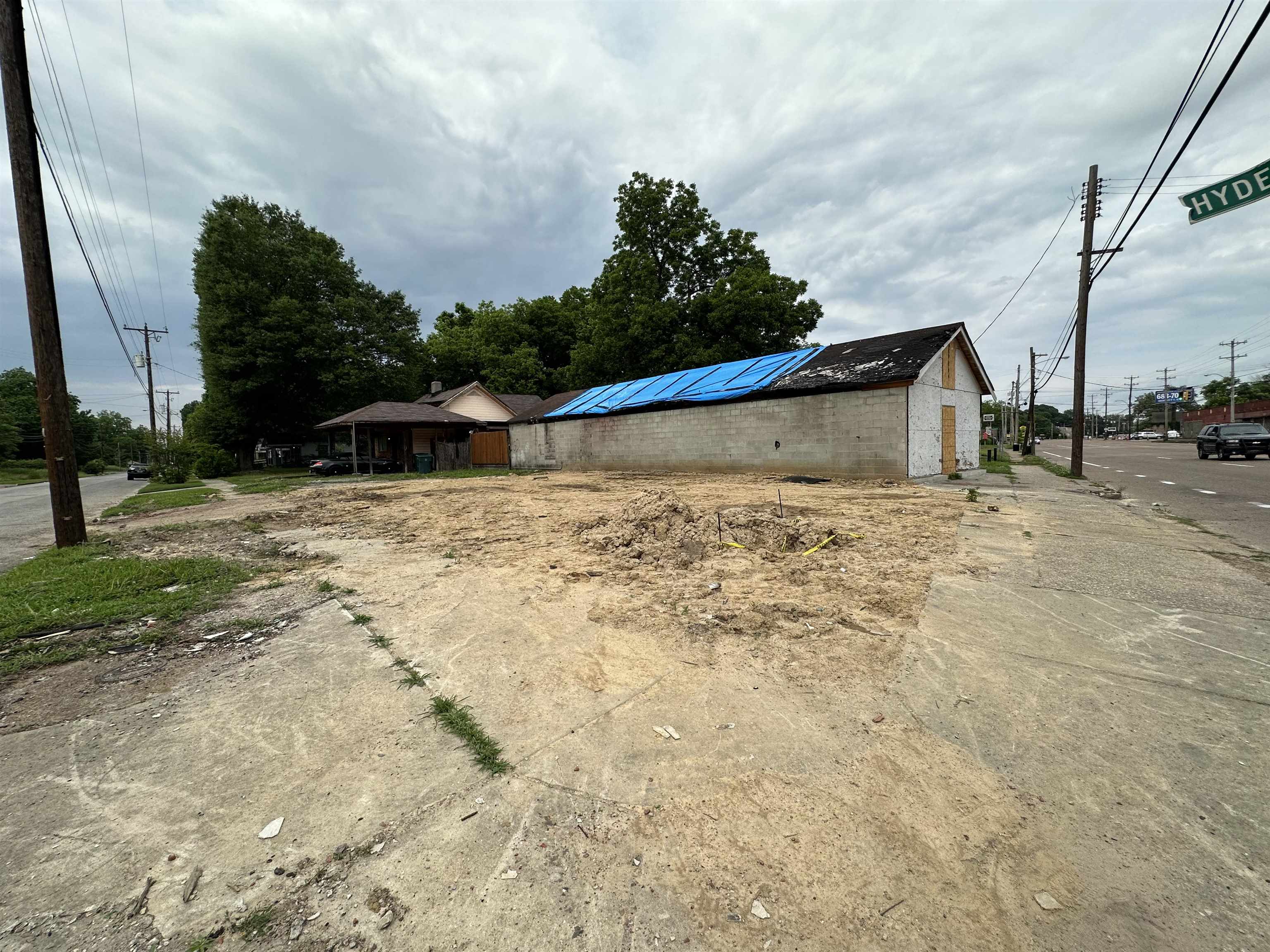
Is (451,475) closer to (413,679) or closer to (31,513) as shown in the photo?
(31,513)

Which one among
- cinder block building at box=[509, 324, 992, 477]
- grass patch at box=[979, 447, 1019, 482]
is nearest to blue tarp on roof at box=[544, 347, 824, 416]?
cinder block building at box=[509, 324, 992, 477]

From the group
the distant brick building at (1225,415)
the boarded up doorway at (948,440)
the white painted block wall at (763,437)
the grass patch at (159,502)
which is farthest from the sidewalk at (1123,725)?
the distant brick building at (1225,415)

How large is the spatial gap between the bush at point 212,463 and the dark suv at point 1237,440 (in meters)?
45.8

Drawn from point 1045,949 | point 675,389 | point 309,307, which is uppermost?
point 309,307

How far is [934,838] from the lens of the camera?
5.93 ft

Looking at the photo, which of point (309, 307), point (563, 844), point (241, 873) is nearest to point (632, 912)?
point (563, 844)

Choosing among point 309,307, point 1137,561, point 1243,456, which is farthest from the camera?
point 309,307

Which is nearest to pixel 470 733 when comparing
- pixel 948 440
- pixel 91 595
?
pixel 91 595

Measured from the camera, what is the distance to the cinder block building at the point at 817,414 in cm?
1396

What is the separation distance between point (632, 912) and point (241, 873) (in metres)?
1.35

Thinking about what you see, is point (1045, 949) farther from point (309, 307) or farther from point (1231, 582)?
point (309, 307)

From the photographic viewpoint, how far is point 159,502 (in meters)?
13.5

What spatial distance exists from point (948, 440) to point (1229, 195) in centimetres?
1068

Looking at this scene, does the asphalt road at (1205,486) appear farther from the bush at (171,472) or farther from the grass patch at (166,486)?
the bush at (171,472)
